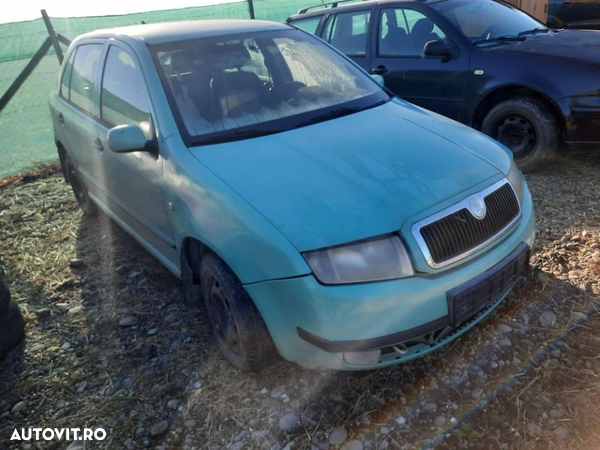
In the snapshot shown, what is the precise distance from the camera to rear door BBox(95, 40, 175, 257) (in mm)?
2691

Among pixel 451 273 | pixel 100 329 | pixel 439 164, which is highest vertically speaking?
pixel 439 164

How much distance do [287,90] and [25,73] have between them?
5910 mm

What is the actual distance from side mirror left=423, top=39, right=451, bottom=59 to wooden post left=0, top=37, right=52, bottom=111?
5850mm

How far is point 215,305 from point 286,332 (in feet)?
2.05

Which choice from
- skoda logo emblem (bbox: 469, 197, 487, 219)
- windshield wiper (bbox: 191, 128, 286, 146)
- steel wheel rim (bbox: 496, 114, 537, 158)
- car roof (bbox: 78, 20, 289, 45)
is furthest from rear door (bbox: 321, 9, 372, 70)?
skoda logo emblem (bbox: 469, 197, 487, 219)

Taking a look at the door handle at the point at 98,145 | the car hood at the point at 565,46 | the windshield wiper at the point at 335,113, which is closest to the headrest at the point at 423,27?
the car hood at the point at 565,46

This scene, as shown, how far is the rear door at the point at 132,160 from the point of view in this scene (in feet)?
8.83

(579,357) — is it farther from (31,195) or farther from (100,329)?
(31,195)

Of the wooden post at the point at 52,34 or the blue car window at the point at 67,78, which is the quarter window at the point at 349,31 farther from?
the wooden post at the point at 52,34

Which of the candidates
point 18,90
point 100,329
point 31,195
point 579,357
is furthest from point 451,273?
point 18,90

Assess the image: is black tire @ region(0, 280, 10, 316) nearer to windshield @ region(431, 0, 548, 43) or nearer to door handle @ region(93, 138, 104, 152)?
door handle @ region(93, 138, 104, 152)

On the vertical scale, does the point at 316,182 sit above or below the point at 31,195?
above

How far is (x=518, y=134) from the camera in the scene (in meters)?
4.40

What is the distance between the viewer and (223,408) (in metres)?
2.28
